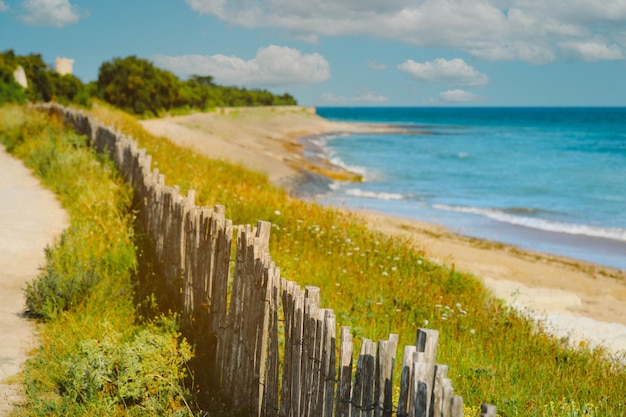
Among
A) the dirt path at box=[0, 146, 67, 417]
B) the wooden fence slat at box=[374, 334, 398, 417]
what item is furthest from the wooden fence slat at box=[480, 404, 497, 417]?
the dirt path at box=[0, 146, 67, 417]

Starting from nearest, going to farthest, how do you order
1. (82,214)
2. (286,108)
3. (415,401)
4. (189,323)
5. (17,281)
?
(415,401) < (189,323) < (17,281) < (82,214) < (286,108)

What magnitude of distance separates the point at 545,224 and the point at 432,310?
596 inches

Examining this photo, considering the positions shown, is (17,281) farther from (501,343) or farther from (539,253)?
(539,253)

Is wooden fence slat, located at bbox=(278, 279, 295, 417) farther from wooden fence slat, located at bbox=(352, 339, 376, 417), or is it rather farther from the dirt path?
the dirt path

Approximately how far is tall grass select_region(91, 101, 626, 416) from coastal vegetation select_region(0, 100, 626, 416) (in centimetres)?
2

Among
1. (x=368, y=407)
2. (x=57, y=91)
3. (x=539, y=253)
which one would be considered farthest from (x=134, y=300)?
(x=57, y=91)

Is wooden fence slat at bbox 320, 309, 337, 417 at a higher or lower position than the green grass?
higher

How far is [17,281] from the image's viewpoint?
290 inches

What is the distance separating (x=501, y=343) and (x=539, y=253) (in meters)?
10.2

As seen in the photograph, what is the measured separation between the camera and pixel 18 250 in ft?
28.1

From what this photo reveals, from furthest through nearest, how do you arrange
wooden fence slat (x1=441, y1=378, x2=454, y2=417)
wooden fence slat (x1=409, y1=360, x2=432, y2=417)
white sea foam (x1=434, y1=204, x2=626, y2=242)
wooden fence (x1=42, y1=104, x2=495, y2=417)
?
white sea foam (x1=434, y1=204, x2=626, y2=242)
wooden fence (x1=42, y1=104, x2=495, y2=417)
wooden fence slat (x1=409, y1=360, x2=432, y2=417)
wooden fence slat (x1=441, y1=378, x2=454, y2=417)

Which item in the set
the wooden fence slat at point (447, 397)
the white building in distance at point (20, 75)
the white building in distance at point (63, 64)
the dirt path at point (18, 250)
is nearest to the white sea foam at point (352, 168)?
the white building in distance at point (20, 75)

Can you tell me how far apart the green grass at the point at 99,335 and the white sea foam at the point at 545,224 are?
14.9 meters

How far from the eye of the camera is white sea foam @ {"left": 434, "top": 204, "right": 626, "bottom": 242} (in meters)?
19.5
